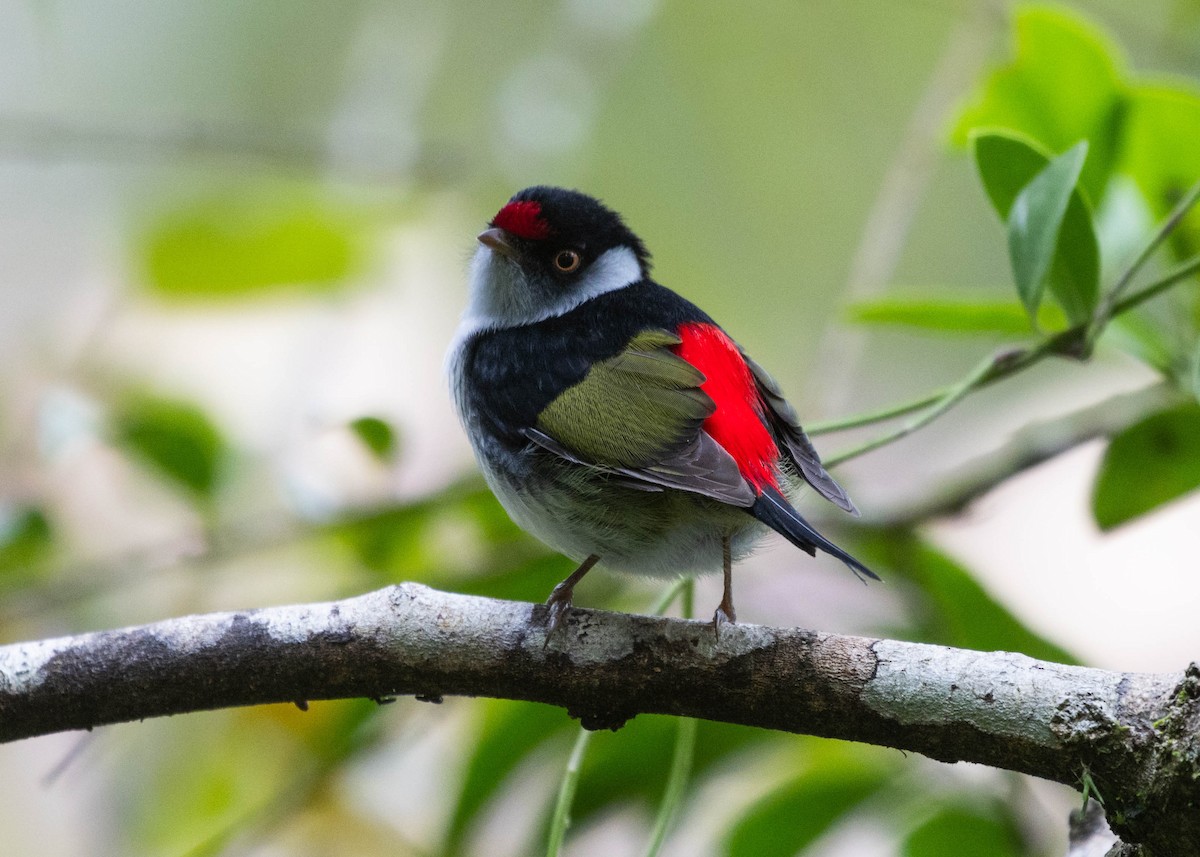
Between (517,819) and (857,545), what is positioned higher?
(857,545)

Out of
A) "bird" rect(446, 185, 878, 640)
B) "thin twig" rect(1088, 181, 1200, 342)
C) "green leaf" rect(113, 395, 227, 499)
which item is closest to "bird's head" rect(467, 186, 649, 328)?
"bird" rect(446, 185, 878, 640)

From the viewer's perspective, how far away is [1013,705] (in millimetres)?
1540

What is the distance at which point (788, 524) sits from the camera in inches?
73.5

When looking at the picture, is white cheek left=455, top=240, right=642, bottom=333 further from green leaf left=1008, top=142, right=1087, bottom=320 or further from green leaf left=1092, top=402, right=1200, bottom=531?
green leaf left=1092, top=402, right=1200, bottom=531

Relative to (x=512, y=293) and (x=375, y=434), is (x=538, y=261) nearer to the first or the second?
(x=512, y=293)

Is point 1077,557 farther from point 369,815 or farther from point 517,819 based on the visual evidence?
point 369,815

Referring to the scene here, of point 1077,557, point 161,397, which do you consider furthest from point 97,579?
point 1077,557

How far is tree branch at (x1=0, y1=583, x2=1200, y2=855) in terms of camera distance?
5.17 ft

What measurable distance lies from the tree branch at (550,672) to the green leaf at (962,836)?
0.89 metres

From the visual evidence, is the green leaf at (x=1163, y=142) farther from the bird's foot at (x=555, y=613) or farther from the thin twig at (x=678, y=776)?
the bird's foot at (x=555, y=613)

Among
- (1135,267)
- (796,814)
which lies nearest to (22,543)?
(796,814)

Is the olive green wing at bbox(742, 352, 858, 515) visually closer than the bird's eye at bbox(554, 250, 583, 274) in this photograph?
Yes

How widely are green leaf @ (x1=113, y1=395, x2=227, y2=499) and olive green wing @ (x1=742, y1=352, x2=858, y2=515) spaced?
4.61ft

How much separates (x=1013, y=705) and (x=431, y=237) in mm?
4773
